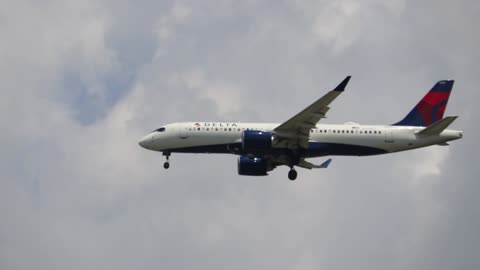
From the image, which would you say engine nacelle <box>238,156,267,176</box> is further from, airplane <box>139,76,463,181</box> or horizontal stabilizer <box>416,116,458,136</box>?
horizontal stabilizer <box>416,116,458,136</box>

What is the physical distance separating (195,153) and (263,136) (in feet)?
19.7

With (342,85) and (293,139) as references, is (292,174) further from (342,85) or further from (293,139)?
(342,85)

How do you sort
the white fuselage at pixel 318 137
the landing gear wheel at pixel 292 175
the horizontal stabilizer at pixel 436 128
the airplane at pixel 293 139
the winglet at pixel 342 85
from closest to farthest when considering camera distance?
the winglet at pixel 342 85 < the horizontal stabilizer at pixel 436 128 < the airplane at pixel 293 139 < the white fuselage at pixel 318 137 < the landing gear wheel at pixel 292 175

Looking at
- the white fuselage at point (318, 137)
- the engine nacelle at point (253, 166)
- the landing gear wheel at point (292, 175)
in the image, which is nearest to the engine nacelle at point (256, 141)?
the white fuselage at point (318, 137)

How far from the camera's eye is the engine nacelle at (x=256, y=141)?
233 ft

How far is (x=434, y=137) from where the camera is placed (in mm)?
73688

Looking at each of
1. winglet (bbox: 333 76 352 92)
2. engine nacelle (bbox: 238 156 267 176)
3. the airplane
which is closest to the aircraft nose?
the airplane

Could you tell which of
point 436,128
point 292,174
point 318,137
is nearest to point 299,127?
point 318,137

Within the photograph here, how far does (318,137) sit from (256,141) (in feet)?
17.6

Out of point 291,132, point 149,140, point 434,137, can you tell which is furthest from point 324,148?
point 149,140

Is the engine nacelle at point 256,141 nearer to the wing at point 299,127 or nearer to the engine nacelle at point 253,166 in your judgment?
the wing at point 299,127

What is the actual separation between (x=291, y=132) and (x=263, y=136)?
2168 mm

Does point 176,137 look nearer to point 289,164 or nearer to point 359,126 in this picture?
point 289,164

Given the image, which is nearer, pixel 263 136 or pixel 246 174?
pixel 263 136
